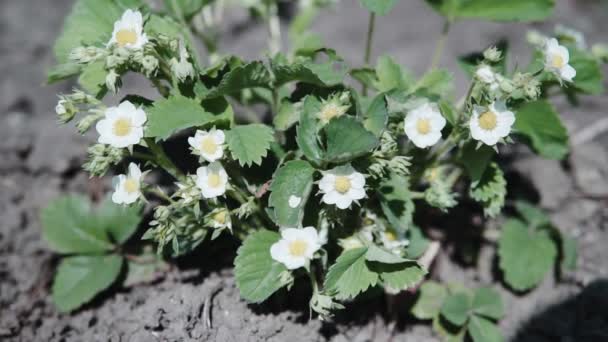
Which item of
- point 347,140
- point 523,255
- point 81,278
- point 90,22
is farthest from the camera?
point 523,255

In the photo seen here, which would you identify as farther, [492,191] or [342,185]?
[492,191]

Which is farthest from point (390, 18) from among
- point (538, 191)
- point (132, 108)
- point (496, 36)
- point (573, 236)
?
point (132, 108)

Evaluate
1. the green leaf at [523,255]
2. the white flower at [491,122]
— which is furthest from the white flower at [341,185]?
the green leaf at [523,255]

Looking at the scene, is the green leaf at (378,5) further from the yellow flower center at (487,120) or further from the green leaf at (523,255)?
the green leaf at (523,255)

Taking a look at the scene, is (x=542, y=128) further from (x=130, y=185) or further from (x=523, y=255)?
(x=130, y=185)

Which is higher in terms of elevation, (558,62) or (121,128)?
(558,62)

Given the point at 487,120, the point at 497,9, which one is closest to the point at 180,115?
the point at 487,120

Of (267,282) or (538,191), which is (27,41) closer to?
(267,282)
